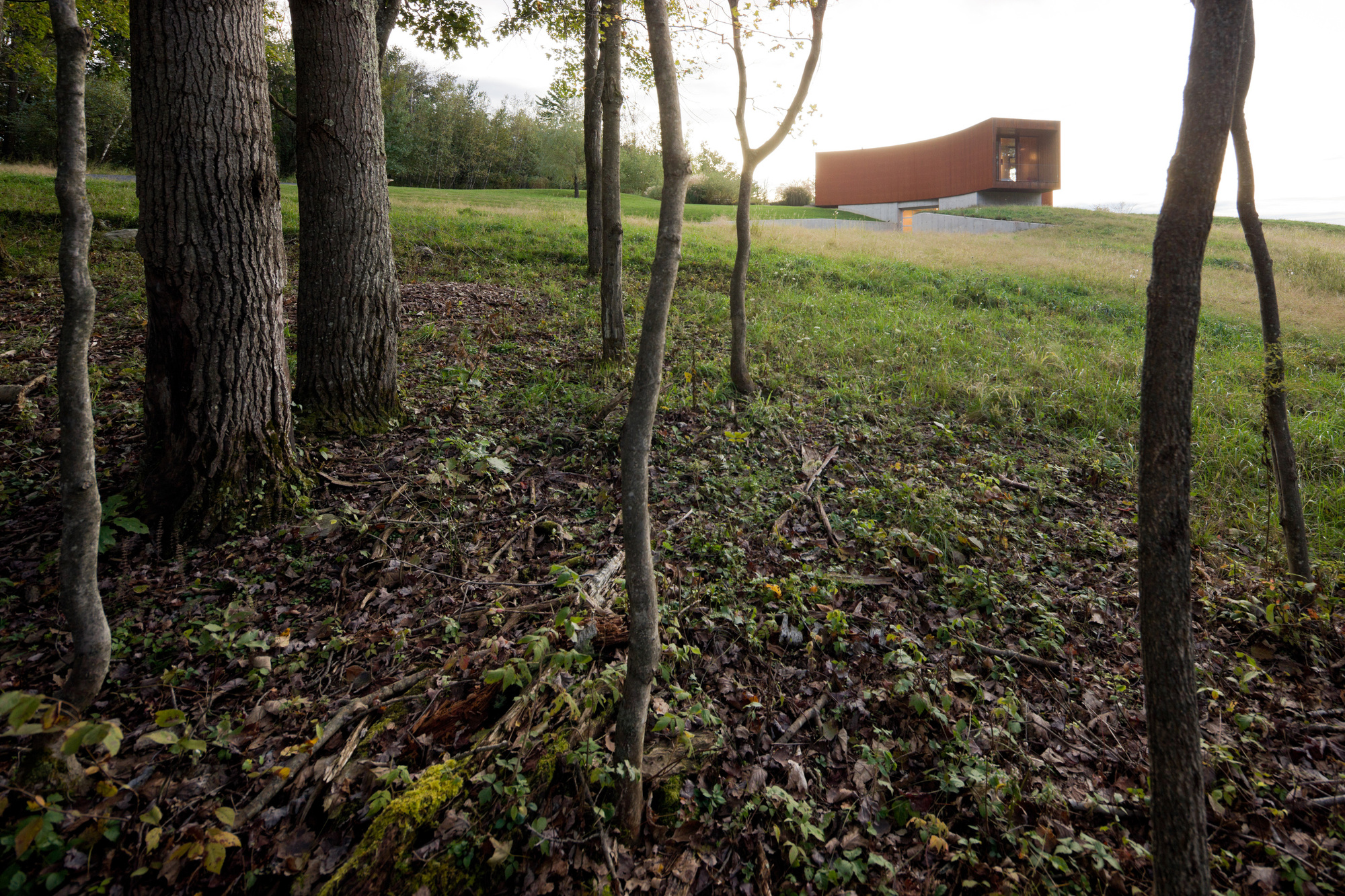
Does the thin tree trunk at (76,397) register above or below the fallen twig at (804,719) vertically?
above

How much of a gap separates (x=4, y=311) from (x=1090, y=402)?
47.2ft

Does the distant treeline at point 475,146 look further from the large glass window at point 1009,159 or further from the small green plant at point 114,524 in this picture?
the small green plant at point 114,524

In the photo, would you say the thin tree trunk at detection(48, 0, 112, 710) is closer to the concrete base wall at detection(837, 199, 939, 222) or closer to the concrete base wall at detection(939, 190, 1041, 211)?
the concrete base wall at detection(939, 190, 1041, 211)

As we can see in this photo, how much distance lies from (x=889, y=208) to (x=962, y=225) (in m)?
8.78

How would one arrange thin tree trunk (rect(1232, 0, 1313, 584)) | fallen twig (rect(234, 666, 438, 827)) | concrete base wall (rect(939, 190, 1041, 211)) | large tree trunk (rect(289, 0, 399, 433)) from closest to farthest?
fallen twig (rect(234, 666, 438, 827)) → thin tree trunk (rect(1232, 0, 1313, 584)) → large tree trunk (rect(289, 0, 399, 433)) → concrete base wall (rect(939, 190, 1041, 211))

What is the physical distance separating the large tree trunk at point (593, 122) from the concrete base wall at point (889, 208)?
3852 centimetres

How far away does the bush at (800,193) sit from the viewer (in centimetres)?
5453

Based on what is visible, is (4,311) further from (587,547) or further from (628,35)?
(628,35)

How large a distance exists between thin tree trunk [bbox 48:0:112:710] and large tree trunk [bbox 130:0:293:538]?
1.20m

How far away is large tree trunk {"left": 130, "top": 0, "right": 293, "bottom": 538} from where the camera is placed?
3840mm

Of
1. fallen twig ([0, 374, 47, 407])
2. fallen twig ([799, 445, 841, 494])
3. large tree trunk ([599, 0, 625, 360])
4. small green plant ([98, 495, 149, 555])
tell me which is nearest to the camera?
small green plant ([98, 495, 149, 555])

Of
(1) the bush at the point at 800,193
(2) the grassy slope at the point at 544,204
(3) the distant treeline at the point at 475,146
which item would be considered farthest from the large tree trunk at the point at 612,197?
(1) the bush at the point at 800,193

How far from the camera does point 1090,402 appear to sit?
8453 mm

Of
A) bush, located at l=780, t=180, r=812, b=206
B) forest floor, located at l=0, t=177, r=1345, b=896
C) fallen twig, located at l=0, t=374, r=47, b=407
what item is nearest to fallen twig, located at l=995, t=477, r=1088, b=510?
forest floor, located at l=0, t=177, r=1345, b=896
